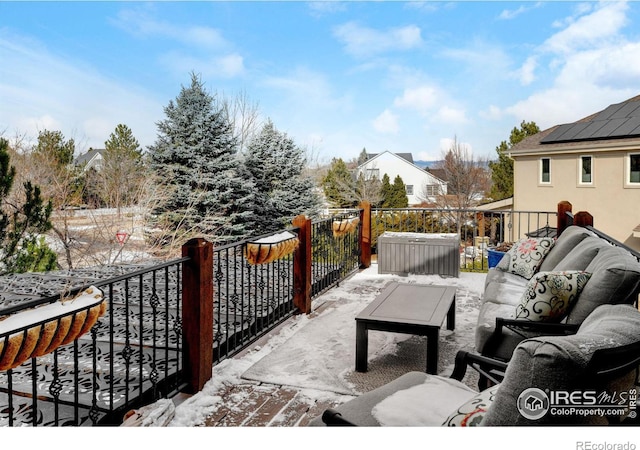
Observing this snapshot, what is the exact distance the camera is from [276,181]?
1234 centimetres

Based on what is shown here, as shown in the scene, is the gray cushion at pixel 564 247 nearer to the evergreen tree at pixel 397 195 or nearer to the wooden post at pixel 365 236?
the wooden post at pixel 365 236

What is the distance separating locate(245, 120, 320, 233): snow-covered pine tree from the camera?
1217 centimetres

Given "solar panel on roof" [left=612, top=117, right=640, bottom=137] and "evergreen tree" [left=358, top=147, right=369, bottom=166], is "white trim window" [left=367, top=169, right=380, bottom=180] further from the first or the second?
"solar panel on roof" [left=612, top=117, right=640, bottom=137]

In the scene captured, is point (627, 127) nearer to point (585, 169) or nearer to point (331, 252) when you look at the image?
point (585, 169)

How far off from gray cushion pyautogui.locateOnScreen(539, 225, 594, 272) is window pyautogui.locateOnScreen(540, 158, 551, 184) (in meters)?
10.2

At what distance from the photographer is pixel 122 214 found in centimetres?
995

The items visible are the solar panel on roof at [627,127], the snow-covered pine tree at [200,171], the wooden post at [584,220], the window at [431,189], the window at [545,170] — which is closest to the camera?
the wooden post at [584,220]

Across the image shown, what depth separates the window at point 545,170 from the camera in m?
12.5

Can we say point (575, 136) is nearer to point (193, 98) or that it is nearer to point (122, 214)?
point (193, 98)

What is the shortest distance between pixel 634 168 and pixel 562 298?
33.5 ft

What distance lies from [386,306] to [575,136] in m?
11.5

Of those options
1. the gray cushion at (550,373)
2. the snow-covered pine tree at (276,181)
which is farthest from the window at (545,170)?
the gray cushion at (550,373)

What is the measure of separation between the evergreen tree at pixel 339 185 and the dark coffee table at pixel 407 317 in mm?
17629

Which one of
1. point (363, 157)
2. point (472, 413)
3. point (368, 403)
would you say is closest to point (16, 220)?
point (368, 403)
